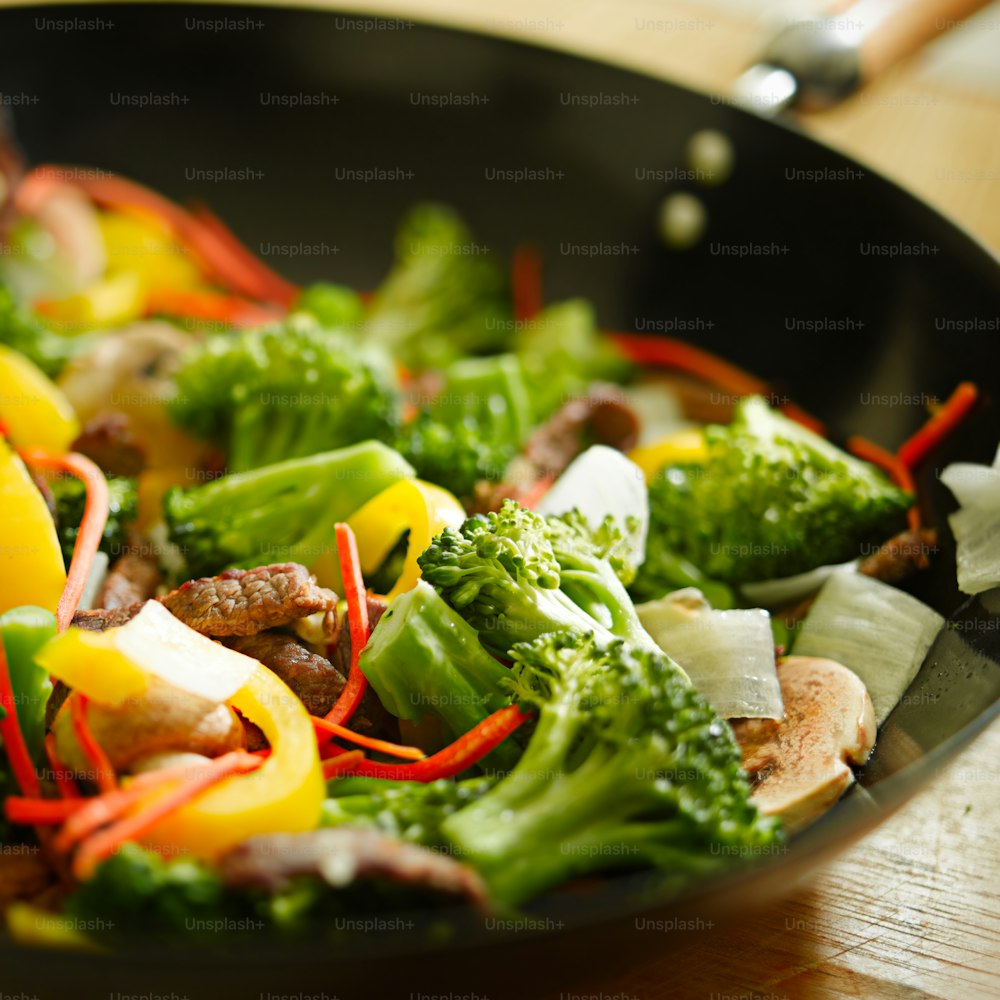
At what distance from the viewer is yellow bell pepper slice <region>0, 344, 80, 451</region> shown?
229 cm

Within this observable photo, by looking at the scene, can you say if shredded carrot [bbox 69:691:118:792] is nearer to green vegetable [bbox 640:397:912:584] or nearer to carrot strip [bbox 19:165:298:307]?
green vegetable [bbox 640:397:912:584]

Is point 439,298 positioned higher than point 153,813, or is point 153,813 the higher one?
point 439,298

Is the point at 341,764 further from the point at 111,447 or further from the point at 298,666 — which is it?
the point at 111,447

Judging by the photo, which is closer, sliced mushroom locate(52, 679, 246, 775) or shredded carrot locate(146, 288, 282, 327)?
sliced mushroom locate(52, 679, 246, 775)

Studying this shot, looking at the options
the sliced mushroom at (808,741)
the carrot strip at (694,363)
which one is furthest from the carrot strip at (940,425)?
the sliced mushroom at (808,741)

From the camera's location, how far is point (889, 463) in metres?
2.34

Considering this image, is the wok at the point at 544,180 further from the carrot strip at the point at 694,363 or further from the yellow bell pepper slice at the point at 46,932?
the yellow bell pepper slice at the point at 46,932

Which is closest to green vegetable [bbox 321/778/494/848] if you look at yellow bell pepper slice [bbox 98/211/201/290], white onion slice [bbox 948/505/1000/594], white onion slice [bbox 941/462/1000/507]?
white onion slice [bbox 948/505/1000/594]

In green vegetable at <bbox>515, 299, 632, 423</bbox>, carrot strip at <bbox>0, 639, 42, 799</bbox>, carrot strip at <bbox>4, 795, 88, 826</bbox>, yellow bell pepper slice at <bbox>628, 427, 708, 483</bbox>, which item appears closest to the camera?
carrot strip at <bbox>4, 795, 88, 826</bbox>

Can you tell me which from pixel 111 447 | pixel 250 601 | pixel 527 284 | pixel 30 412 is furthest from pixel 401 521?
pixel 527 284

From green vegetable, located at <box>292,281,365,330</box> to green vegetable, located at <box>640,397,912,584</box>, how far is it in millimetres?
1152

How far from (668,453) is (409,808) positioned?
48.6 inches

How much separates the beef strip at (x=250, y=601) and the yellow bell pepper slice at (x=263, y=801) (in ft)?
0.63

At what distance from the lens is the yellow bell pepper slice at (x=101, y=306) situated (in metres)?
2.89
